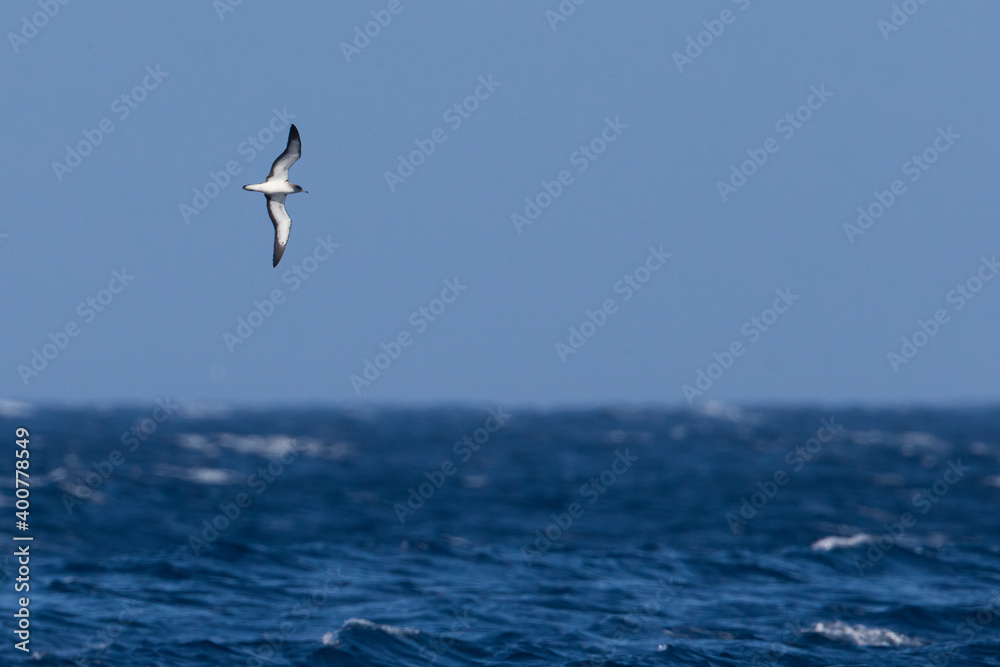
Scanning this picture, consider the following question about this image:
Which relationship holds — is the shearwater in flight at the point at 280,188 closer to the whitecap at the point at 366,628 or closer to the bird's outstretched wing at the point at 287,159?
the bird's outstretched wing at the point at 287,159

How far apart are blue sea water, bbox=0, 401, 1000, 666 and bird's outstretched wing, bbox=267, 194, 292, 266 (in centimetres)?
700

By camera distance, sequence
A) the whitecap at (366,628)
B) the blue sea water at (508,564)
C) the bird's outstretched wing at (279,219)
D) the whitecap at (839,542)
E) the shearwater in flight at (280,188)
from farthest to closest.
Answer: the whitecap at (839,542) → the whitecap at (366,628) → the blue sea water at (508,564) → the bird's outstretched wing at (279,219) → the shearwater in flight at (280,188)

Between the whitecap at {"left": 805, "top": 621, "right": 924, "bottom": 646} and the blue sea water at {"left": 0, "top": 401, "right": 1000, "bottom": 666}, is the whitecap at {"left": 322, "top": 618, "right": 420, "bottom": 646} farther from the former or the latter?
the whitecap at {"left": 805, "top": 621, "right": 924, "bottom": 646}

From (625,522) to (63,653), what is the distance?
2373cm

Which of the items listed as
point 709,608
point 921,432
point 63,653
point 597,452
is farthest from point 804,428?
point 63,653

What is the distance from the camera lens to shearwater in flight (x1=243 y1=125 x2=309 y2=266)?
19.3 metres

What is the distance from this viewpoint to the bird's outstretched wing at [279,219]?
64.4 ft

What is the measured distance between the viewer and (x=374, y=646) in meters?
21.1

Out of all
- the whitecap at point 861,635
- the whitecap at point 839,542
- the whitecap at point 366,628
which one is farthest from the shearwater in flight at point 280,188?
the whitecap at point 839,542

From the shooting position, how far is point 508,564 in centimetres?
2880

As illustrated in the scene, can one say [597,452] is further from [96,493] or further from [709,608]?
[709,608]

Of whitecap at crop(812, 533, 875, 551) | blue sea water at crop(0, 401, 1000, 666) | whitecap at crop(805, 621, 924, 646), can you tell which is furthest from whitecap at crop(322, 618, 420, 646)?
whitecap at crop(812, 533, 875, 551)

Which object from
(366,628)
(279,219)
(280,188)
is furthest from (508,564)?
(280,188)

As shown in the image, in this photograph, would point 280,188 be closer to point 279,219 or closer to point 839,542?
point 279,219
